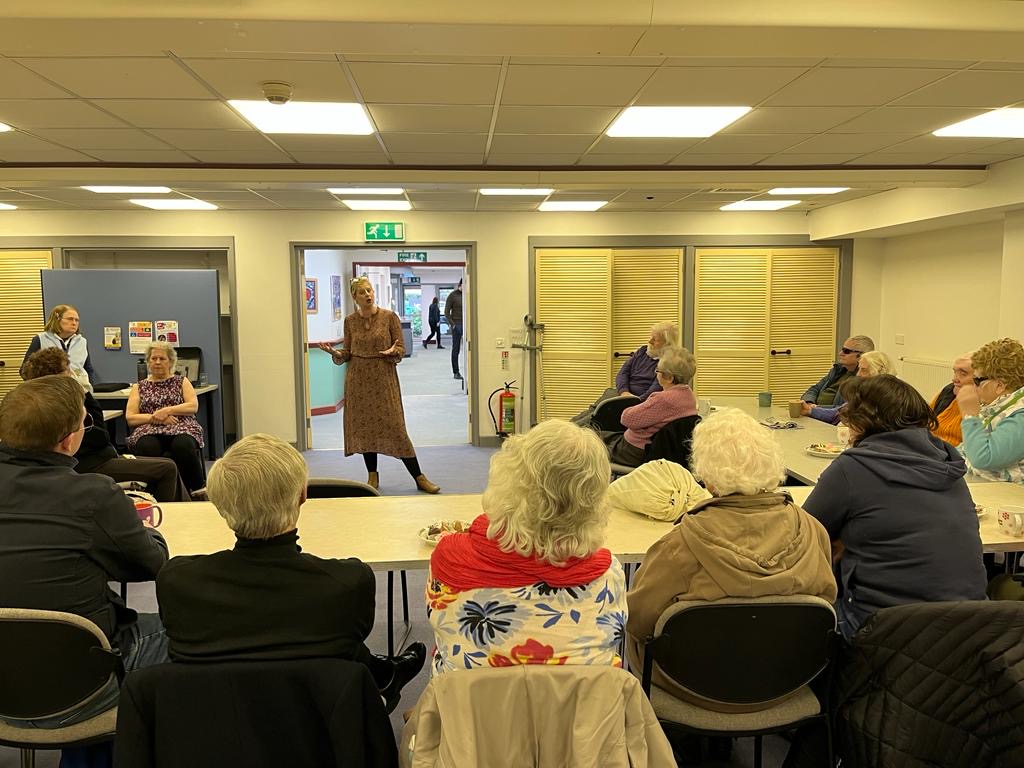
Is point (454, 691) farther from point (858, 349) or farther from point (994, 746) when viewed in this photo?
point (858, 349)

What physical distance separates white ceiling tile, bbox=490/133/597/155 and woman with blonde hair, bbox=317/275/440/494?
1539 mm

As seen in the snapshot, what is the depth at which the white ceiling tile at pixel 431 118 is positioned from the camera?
12.2 feet

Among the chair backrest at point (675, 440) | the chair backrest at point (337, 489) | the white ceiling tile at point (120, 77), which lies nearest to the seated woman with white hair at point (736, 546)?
the chair backrest at point (337, 489)

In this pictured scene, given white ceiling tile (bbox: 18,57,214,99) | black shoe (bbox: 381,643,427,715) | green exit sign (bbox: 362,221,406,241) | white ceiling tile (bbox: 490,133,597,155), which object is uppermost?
white ceiling tile (bbox: 490,133,597,155)

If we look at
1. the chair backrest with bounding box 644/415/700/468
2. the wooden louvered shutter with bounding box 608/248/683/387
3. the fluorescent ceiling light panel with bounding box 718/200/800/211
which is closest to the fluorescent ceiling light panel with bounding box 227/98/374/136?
the chair backrest with bounding box 644/415/700/468

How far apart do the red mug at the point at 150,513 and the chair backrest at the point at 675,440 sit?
8.08 ft

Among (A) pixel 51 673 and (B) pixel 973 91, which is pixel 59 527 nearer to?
(A) pixel 51 673

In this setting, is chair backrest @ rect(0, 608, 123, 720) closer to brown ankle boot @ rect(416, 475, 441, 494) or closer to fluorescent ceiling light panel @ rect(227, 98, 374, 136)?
fluorescent ceiling light panel @ rect(227, 98, 374, 136)

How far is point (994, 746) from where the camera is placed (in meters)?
1.58

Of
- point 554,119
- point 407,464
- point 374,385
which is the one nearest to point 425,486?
point 407,464

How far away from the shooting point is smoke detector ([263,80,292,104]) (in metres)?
3.27

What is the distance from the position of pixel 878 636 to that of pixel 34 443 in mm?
2107

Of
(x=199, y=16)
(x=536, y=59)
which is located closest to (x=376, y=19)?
(x=199, y=16)

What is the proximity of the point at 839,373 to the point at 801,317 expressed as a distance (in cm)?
256
